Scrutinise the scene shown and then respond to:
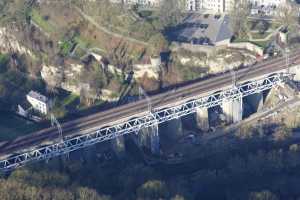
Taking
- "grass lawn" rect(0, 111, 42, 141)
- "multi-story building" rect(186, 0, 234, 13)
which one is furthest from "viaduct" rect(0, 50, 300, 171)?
"multi-story building" rect(186, 0, 234, 13)

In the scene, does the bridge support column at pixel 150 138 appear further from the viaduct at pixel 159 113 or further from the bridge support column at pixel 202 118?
the bridge support column at pixel 202 118

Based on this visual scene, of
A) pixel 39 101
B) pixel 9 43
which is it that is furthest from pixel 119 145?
pixel 9 43

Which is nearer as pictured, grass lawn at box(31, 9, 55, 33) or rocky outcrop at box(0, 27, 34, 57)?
rocky outcrop at box(0, 27, 34, 57)

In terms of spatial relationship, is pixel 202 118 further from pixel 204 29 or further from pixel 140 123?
pixel 204 29

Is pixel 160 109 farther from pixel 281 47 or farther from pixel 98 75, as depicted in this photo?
pixel 281 47

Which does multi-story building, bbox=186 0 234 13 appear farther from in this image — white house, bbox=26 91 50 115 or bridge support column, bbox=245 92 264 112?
white house, bbox=26 91 50 115

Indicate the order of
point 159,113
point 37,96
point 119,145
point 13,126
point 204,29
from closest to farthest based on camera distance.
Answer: point 119,145
point 159,113
point 13,126
point 37,96
point 204,29

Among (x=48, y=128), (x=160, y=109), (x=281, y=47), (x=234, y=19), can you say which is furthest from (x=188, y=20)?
(x=48, y=128)
